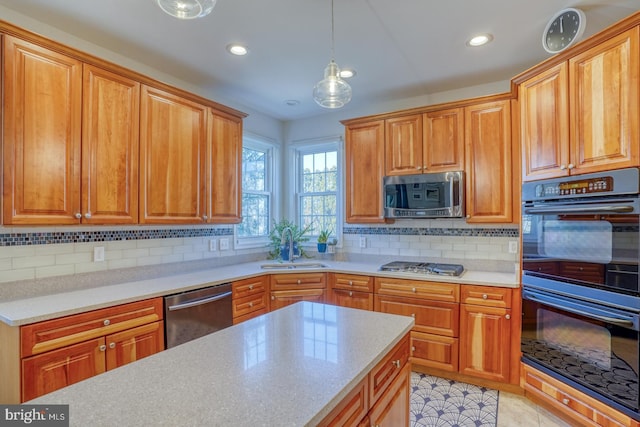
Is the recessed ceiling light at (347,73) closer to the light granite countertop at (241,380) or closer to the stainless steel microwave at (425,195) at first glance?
the stainless steel microwave at (425,195)

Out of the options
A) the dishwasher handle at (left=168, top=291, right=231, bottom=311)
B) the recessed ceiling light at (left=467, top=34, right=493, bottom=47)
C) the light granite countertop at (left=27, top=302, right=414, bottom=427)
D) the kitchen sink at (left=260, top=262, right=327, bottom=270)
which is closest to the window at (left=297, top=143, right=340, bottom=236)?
the kitchen sink at (left=260, top=262, right=327, bottom=270)

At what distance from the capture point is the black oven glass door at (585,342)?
188 cm

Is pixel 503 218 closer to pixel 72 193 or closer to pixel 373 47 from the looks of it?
pixel 373 47

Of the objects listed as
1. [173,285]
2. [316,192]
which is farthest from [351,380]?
[316,192]

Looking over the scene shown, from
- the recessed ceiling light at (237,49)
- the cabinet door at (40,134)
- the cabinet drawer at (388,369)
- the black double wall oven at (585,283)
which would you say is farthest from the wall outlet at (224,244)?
the black double wall oven at (585,283)

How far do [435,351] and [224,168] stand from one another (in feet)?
8.10

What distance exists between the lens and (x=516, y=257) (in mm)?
3131

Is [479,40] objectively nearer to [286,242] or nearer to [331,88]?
[331,88]

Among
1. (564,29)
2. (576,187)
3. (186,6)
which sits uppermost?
(564,29)

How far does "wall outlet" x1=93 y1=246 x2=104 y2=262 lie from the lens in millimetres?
2527

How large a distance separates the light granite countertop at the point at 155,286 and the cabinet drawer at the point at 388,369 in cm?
147

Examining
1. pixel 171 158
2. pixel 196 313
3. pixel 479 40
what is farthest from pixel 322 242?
pixel 479 40

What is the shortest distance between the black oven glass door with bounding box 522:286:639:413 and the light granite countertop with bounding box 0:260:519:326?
30 centimetres

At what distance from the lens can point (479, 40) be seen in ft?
8.18
